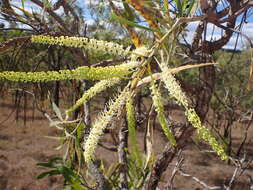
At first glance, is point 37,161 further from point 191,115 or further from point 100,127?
point 191,115

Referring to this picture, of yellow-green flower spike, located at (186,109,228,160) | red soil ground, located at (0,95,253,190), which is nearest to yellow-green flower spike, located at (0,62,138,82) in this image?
yellow-green flower spike, located at (186,109,228,160)

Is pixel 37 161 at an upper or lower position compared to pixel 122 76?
lower

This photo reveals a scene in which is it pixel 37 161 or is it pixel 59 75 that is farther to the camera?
pixel 37 161

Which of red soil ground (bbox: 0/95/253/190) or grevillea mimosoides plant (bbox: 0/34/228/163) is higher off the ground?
grevillea mimosoides plant (bbox: 0/34/228/163)

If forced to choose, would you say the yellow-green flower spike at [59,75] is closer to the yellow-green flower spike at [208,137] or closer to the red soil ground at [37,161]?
the yellow-green flower spike at [208,137]

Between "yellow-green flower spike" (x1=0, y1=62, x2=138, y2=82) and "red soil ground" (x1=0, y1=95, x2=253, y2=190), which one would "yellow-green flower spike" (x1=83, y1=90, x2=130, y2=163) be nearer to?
"yellow-green flower spike" (x1=0, y1=62, x2=138, y2=82)

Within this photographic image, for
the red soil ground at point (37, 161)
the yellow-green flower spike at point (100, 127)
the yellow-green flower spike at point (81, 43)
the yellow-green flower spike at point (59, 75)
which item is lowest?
the red soil ground at point (37, 161)

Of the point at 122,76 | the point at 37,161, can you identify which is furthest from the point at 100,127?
the point at 37,161

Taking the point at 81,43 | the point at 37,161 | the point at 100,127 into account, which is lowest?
the point at 37,161

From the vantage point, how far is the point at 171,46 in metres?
0.42

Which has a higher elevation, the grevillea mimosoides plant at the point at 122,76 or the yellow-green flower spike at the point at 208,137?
the grevillea mimosoides plant at the point at 122,76

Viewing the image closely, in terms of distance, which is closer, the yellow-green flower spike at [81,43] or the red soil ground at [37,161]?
the yellow-green flower spike at [81,43]

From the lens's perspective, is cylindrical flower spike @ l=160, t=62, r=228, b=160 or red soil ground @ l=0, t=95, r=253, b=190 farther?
red soil ground @ l=0, t=95, r=253, b=190

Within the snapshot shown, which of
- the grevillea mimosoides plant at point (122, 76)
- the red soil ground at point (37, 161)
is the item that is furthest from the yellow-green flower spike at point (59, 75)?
the red soil ground at point (37, 161)
